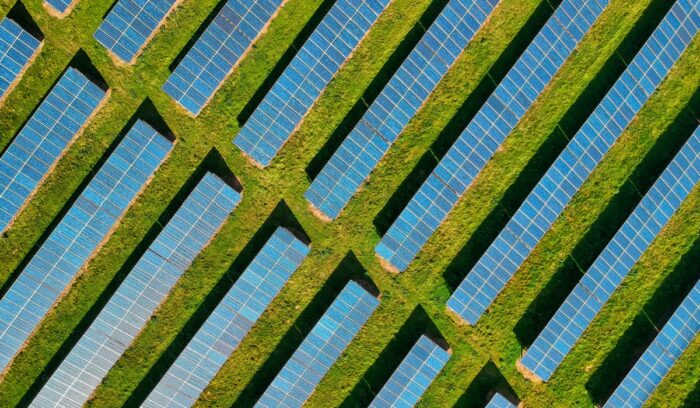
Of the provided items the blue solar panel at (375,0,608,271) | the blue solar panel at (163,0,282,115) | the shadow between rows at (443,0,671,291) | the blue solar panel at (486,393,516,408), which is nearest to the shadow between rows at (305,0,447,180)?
the blue solar panel at (375,0,608,271)

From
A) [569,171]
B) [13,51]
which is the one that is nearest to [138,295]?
[13,51]

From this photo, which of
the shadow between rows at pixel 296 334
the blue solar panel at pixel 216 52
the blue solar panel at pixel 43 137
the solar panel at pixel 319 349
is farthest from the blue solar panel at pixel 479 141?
the blue solar panel at pixel 43 137

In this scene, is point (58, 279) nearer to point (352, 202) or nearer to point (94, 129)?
point (94, 129)

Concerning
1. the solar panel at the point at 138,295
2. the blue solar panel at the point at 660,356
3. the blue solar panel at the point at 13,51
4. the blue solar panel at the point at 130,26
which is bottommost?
the solar panel at the point at 138,295

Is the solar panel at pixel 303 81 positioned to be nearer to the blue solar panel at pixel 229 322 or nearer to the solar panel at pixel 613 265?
the blue solar panel at pixel 229 322

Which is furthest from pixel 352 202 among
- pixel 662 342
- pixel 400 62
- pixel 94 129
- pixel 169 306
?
pixel 662 342

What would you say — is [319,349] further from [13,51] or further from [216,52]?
[13,51]

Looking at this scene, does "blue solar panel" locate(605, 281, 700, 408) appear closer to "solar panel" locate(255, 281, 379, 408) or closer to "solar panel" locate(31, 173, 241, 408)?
"solar panel" locate(255, 281, 379, 408)
